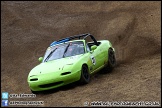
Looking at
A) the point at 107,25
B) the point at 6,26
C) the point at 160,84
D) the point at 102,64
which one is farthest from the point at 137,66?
the point at 6,26

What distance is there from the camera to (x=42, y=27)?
2283 cm

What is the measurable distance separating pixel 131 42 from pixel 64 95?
28.7ft

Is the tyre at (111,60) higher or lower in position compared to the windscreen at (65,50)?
lower

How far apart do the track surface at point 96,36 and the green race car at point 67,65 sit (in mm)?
315

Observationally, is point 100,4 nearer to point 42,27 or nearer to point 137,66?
point 42,27

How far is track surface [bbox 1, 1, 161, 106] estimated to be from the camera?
938cm

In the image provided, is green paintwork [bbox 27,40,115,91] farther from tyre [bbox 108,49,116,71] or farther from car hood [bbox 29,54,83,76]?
tyre [bbox 108,49,116,71]

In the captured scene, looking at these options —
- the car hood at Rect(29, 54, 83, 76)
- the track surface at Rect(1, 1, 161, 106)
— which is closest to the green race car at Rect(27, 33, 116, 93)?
the car hood at Rect(29, 54, 83, 76)

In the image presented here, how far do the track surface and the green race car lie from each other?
12.4 inches

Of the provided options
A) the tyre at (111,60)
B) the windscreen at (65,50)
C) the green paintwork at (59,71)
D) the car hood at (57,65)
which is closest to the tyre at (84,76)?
the green paintwork at (59,71)

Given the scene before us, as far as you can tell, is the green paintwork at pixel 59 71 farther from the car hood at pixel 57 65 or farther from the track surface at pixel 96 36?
the track surface at pixel 96 36

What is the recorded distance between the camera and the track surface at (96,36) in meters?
9.38

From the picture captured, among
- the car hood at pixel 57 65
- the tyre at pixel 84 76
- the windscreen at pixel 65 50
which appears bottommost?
the tyre at pixel 84 76

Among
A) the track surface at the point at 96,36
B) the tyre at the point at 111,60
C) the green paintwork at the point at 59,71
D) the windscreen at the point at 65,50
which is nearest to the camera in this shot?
the track surface at the point at 96,36
